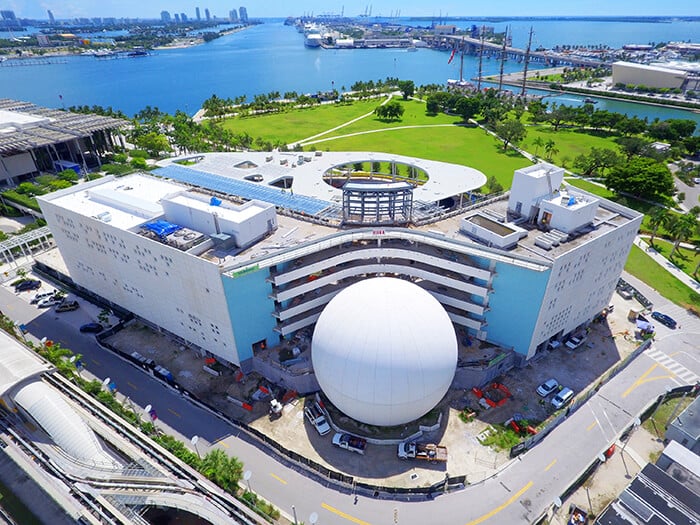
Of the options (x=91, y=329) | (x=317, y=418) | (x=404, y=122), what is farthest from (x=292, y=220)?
(x=404, y=122)

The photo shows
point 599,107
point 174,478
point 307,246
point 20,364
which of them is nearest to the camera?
point 174,478

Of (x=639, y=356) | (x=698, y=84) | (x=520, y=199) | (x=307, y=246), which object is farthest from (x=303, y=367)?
(x=698, y=84)

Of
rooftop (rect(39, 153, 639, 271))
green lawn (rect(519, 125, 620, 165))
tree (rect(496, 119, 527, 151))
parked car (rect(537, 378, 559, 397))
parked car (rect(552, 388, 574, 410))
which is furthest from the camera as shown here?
tree (rect(496, 119, 527, 151))

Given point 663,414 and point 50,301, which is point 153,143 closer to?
point 50,301

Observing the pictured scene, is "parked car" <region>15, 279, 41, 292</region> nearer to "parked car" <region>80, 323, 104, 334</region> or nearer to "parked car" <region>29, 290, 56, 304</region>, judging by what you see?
"parked car" <region>29, 290, 56, 304</region>

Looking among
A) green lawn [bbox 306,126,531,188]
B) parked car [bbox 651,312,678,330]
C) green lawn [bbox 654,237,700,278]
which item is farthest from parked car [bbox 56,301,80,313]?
green lawn [bbox 654,237,700,278]

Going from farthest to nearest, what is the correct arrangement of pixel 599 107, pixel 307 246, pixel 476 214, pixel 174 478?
pixel 599 107 → pixel 476 214 → pixel 307 246 → pixel 174 478

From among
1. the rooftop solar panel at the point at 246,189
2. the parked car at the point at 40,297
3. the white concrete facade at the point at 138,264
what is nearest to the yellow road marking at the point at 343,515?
the white concrete facade at the point at 138,264

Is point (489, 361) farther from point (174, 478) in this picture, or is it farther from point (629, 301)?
point (174, 478)
